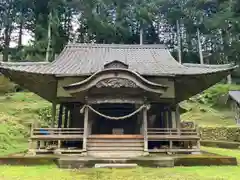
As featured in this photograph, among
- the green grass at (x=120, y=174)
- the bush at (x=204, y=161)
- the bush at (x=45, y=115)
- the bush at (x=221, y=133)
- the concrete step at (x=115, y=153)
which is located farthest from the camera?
the bush at (x=45, y=115)

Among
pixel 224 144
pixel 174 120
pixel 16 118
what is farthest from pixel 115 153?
pixel 16 118

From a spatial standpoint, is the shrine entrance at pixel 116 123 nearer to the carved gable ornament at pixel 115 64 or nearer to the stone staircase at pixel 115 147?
the stone staircase at pixel 115 147

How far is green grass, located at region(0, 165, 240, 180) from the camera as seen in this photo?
6.87m

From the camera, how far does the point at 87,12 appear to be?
36.2 metres

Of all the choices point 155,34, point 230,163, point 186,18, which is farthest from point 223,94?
point 230,163

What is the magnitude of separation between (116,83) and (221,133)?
14.7m

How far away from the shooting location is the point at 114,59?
1461 cm

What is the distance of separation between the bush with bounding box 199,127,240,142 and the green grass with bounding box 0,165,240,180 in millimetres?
13882

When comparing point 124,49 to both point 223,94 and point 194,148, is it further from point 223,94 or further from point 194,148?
point 223,94

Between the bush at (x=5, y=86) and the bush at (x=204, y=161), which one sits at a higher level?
the bush at (x=5, y=86)

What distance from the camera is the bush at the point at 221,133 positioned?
2120cm

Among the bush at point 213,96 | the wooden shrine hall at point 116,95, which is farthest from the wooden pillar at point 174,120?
the bush at point 213,96

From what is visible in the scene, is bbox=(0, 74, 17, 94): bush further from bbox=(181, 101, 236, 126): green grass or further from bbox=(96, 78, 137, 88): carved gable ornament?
bbox=(96, 78, 137, 88): carved gable ornament

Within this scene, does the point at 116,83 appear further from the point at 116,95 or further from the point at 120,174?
the point at 120,174
